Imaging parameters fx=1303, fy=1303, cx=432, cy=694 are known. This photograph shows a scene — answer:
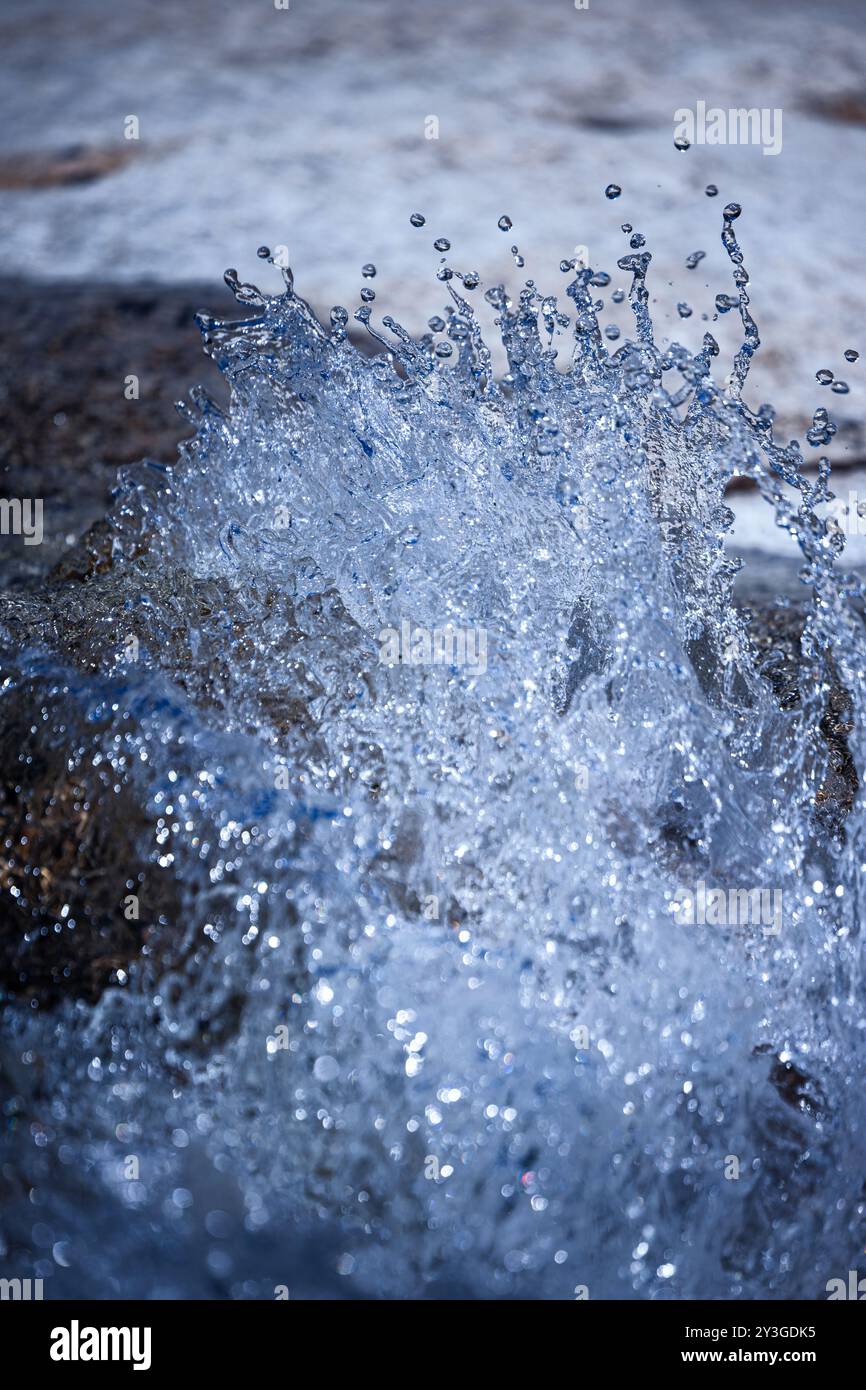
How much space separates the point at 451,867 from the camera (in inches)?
62.2

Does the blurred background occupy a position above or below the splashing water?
above

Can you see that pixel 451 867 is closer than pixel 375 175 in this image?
Yes

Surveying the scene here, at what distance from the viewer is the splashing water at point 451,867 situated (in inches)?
57.2

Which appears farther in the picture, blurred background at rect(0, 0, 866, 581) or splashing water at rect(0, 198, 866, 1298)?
blurred background at rect(0, 0, 866, 581)

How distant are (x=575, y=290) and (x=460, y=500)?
1.13 ft

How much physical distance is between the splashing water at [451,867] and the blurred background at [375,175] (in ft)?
2.77

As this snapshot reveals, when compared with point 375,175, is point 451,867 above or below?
below

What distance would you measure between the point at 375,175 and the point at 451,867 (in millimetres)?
3339

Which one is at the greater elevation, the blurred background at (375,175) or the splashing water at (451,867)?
the blurred background at (375,175)

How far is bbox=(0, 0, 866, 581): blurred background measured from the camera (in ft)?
10.5

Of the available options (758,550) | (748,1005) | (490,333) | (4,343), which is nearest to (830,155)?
(490,333)

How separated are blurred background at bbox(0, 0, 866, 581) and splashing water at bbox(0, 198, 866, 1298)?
84cm
